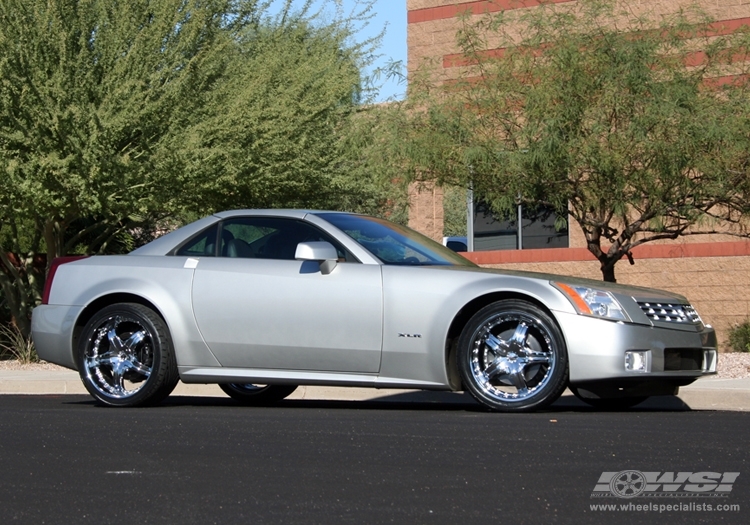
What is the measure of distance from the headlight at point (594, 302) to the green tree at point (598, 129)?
475 cm

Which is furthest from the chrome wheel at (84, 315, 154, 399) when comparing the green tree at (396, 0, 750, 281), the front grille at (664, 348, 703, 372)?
the green tree at (396, 0, 750, 281)

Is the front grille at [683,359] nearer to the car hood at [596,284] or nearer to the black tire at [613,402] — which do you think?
the car hood at [596,284]

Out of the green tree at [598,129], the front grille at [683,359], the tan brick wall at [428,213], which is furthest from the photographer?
Answer: the tan brick wall at [428,213]

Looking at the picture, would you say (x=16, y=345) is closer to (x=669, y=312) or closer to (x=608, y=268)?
(x=608, y=268)

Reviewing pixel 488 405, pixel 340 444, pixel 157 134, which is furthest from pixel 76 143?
pixel 340 444

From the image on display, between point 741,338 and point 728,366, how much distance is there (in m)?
4.81

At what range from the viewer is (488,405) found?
8.56 m

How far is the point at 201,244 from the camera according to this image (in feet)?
31.8

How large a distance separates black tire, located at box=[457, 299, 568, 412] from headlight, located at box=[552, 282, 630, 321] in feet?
0.69

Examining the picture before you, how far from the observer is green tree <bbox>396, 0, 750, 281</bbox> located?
13.1m

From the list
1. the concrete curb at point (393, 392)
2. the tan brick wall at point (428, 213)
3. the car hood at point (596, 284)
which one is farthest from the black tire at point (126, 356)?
the tan brick wall at point (428, 213)

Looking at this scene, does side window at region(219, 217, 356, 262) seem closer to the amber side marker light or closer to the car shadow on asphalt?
the car shadow on asphalt

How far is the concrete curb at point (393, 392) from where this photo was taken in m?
10.1

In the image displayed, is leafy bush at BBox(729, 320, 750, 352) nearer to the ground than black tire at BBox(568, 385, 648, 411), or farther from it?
nearer to the ground
